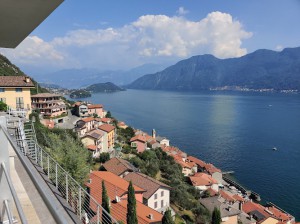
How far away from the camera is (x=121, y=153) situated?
34.5 m

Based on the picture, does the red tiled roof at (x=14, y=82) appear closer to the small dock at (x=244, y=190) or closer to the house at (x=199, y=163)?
the small dock at (x=244, y=190)

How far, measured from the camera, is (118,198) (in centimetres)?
1678

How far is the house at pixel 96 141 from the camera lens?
102 ft

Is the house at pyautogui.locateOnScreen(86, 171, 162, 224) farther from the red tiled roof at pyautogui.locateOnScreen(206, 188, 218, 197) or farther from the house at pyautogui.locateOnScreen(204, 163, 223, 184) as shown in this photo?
the house at pyautogui.locateOnScreen(204, 163, 223, 184)

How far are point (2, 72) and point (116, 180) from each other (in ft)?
114

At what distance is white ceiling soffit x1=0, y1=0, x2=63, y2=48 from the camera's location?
210cm

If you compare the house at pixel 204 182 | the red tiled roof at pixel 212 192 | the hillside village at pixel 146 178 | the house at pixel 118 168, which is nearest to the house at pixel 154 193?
the hillside village at pixel 146 178

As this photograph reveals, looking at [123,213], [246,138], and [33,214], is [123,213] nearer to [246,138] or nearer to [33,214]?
[33,214]

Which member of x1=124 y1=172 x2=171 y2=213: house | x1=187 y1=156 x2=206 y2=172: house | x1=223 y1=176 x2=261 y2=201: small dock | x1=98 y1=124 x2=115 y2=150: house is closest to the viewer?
x1=124 y1=172 x2=171 y2=213: house

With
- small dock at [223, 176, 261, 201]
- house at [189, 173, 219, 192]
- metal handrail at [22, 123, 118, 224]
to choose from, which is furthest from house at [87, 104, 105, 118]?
metal handrail at [22, 123, 118, 224]

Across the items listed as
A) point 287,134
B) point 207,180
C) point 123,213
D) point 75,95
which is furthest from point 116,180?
point 75,95

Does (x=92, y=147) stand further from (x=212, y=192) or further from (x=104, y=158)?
(x=212, y=192)

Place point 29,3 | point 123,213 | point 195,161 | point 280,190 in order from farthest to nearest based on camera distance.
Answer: point 195,161 < point 280,190 < point 123,213 < point 29,3

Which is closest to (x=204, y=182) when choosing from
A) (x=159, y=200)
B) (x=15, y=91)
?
(x=159, y=200)
